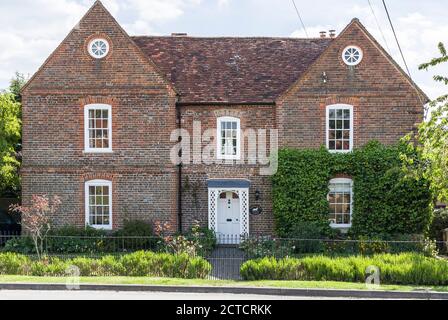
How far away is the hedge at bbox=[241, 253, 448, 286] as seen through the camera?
17.9m

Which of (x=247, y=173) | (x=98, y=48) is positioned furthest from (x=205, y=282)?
(x=98, y=48)

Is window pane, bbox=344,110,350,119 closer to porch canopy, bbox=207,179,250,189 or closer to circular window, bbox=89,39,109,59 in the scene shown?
porch canopy, bbox=207,179,250,189

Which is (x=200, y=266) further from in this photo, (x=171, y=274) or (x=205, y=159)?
(x=205, y=159)

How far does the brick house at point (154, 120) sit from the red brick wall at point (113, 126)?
4cm

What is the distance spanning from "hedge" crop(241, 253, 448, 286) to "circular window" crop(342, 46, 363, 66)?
32.4 feet

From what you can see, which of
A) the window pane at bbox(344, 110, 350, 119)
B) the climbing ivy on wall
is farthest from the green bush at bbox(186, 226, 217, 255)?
the window pane at bbox(344, 110, 350, 119)

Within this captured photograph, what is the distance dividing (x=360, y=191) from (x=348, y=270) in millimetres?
7940

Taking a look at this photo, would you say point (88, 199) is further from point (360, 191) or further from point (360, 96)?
point (360, 96)

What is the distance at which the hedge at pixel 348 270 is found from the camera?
17.9 meters

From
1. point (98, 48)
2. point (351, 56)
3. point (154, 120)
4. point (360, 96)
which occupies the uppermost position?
point (98, 48)

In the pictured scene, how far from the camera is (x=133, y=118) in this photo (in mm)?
26375

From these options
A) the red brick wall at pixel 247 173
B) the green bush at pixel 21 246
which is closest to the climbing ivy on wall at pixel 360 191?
the red brick wall at pixel 247 173

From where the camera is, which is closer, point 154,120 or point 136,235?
point 136,235

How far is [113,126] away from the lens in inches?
1040
